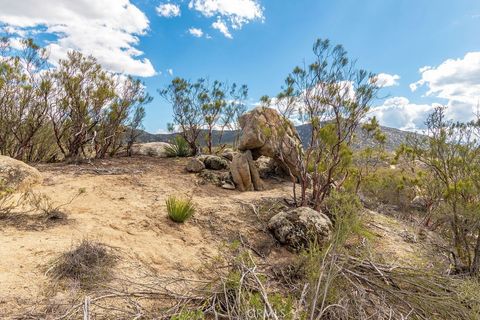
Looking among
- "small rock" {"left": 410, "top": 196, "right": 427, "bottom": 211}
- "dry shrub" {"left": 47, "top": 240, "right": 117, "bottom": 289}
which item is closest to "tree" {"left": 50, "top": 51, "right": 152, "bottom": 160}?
"dry shrub" {"left": 47, "top": 240, "right": 117, "bottom": 289}

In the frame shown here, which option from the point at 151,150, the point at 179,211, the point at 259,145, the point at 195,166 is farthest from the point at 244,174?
the point at 151,150

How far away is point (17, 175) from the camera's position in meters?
6.52

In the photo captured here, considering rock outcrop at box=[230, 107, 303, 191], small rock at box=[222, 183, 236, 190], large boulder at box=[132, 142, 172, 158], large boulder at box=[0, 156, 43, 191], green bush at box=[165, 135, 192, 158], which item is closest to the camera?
large boulder at box=[0, 156, 43, 191]

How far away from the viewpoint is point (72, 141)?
11000 mm

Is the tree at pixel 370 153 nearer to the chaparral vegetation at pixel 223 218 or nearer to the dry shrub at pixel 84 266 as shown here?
the chaparral vegetation at pixel 223 218

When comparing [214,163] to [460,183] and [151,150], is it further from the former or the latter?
[460,183]

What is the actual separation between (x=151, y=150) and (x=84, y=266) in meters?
9.89

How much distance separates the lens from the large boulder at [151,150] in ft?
42.3

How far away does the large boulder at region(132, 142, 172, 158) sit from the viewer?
12.9 m

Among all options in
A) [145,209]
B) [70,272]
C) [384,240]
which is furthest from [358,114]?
[70,272]

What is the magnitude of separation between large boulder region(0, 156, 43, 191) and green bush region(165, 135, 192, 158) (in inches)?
239

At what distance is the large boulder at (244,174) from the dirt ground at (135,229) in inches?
18.0

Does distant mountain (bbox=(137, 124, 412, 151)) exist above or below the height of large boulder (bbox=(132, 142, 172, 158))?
above

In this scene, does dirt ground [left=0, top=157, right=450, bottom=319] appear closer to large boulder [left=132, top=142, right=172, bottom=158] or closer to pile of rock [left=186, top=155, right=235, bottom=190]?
pile of rock [left=186, top=155, right=235, bottom=190]
